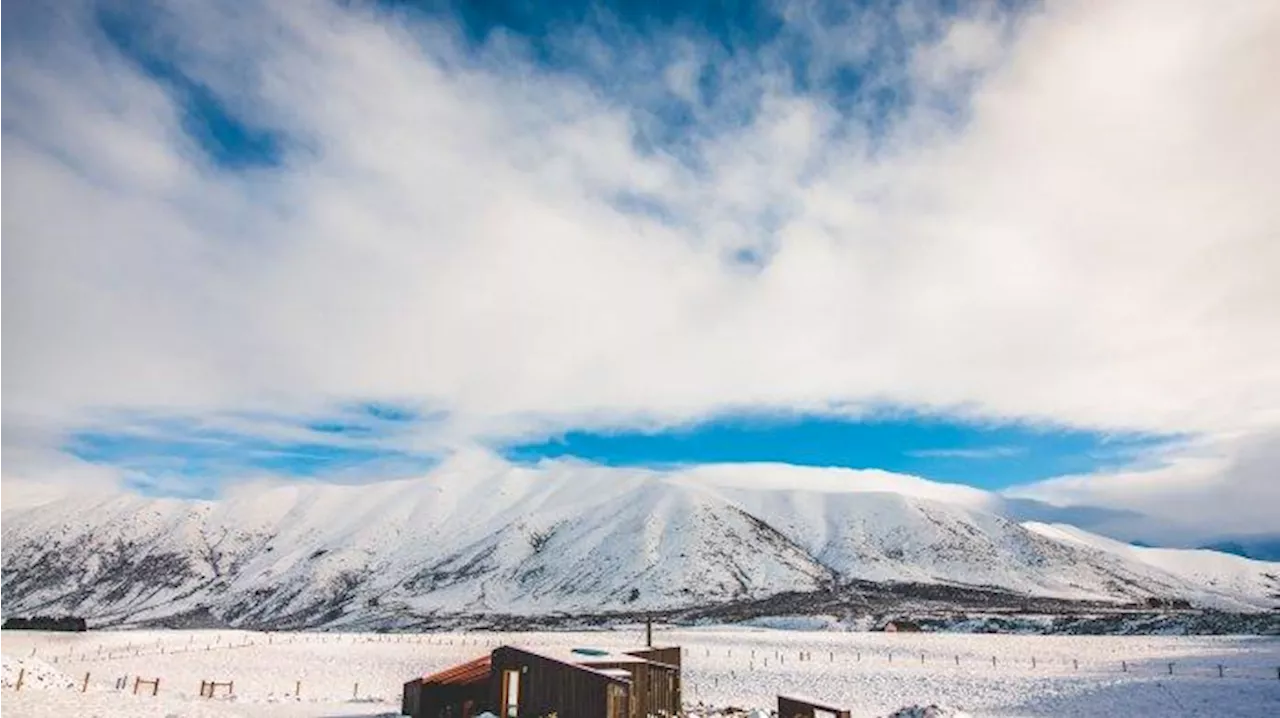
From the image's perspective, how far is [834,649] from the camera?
7062 cm

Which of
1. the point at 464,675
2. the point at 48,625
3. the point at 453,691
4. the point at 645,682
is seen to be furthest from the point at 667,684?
the point at 48,625

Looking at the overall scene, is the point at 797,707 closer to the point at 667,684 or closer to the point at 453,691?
the point at 667,684

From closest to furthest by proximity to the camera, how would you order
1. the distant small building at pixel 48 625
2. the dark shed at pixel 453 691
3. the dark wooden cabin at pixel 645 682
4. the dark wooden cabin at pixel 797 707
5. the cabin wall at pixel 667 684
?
the dark wooden cabin at pixel 797 707
the dark wooden cabin at pixel 645 682
the cabin wall at pixel 667 684
the dark shed at pixel 453 691
the distant small building at pixel 48 625

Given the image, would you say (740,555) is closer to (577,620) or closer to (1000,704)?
(577,620)

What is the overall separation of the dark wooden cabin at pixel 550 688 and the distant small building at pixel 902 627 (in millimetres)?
63578

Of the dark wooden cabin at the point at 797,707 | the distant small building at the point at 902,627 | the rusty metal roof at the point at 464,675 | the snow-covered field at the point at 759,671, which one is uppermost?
the rusty metal roof at the point at 464,675

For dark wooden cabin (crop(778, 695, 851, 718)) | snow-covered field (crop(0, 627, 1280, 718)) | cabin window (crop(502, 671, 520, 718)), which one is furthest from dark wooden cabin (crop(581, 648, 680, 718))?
snow-covered field (crop(0, 627, 1280, 718))

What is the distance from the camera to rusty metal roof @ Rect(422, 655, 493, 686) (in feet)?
120

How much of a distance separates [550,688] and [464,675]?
6.41m

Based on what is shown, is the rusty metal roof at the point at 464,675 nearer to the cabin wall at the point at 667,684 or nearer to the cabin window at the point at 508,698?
the cabin window at the point at 508,698

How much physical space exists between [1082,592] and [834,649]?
449 ft

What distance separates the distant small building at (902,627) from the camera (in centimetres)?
9369

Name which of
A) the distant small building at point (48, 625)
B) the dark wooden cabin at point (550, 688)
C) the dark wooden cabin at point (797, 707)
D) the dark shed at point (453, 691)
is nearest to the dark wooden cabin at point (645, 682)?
the dark wooden cabin at point (550, 688)

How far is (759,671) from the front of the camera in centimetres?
5609
